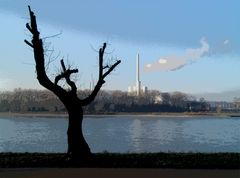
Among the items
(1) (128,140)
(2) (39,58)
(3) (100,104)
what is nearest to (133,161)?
(2) (39,58)

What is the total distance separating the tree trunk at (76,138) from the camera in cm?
1541

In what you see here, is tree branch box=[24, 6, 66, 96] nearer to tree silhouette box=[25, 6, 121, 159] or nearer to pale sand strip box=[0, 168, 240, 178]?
tree silhouette box=[25, 6, 121, 159]

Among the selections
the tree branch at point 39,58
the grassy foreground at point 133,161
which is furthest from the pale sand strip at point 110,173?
the tree branch at point 39,58

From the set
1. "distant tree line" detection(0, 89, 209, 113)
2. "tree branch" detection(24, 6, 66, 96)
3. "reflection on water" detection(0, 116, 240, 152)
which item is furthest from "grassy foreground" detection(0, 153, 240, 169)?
"distant tree line" detection(0, 89, 209, 113)

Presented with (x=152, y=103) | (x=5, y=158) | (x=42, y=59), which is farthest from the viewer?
(x=152, y=103)

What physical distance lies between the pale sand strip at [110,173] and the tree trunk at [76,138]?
2258 millimetres

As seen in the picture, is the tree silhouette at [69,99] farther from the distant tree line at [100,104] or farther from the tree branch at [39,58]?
the distant tree line at [100,104]

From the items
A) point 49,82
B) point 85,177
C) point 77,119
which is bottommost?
point 85,177

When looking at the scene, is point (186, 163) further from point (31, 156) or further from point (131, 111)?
point (131, 111)

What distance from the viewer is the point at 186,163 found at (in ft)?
45.7

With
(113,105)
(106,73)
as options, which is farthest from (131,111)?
(106,73)

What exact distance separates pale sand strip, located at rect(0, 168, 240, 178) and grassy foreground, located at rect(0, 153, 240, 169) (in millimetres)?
697

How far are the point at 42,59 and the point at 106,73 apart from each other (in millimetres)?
2533

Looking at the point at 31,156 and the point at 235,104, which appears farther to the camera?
the point at 235,104
